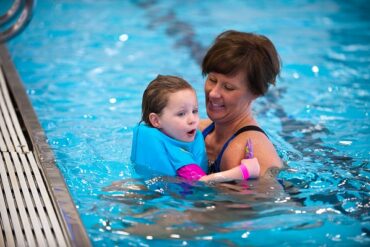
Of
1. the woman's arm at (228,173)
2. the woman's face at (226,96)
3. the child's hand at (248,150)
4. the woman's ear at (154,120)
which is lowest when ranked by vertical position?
the woman's arm at (228,173)

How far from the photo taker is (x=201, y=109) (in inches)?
217

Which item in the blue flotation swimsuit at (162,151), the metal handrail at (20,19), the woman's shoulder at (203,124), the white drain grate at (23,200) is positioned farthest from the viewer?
the metal handrail at (20,19)

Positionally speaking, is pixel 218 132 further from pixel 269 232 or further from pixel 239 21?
pixel 239 21

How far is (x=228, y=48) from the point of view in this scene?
3.56m

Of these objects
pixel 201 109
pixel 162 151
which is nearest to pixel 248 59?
pixel 162 151

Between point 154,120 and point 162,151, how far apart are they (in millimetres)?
175

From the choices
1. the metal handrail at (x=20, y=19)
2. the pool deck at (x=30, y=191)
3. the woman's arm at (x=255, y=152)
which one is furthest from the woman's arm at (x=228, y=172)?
the metal handrail at (x=20, y=19)

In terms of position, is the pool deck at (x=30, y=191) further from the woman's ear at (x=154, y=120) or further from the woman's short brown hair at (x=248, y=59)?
the woman's short brown hair at (x=248, y=59)

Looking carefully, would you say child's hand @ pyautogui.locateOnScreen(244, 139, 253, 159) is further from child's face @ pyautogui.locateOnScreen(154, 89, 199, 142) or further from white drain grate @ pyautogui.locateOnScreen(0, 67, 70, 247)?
white drain grate @ pyautogui.locateOnScreen(0, 67, 70, 247)

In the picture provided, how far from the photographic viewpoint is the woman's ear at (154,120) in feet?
11.3

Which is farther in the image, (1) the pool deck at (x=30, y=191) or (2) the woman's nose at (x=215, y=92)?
(2) the woman's nose at (x=215, y=92)

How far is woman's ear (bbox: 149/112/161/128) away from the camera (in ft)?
11.3

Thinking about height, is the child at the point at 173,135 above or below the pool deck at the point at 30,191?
above

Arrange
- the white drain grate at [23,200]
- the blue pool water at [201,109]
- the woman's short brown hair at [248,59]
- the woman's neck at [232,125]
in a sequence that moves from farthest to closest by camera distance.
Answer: the woman's neck at [232,125] → the woman's short brown hair at [248,59] → the blue pool water at [201,109] → the white drain grate at [23,200]
